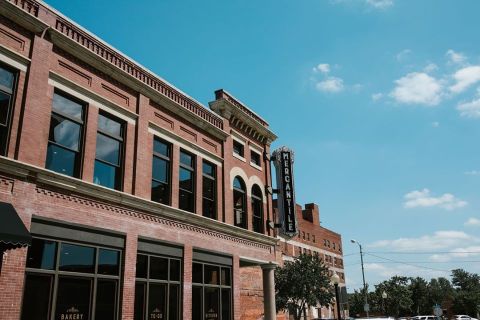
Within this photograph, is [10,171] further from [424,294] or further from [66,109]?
[424,294]

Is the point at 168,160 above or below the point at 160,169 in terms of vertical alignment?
above

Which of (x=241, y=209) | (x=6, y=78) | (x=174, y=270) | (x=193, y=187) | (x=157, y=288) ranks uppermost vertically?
(x=6, y=78)

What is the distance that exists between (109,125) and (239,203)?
928 cm

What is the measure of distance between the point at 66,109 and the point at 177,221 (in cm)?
626

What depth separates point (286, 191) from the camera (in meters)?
25.3

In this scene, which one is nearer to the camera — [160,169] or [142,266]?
[142,266]

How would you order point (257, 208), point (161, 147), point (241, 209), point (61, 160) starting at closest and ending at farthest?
point (61, 160)
point (161, 147)
point (241, 209)
point (257, 208)

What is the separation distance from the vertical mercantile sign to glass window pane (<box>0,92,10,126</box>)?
52.0 ft

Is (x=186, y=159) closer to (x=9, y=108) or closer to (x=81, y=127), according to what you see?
(x=81, y=127)

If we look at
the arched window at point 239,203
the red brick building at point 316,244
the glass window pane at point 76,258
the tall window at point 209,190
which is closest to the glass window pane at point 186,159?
the tall window at point 209,190

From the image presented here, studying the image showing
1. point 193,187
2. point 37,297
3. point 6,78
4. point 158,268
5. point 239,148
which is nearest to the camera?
point 37,297

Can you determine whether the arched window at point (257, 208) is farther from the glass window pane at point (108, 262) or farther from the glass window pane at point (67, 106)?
the glass window pane at point (67, 106)

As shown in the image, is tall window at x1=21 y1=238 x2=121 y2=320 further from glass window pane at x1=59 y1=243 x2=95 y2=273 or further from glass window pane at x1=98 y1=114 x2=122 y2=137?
glass window pane at x1=98 y1=114 x2=122 y2=137

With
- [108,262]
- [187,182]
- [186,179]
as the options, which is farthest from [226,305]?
[108,262]
